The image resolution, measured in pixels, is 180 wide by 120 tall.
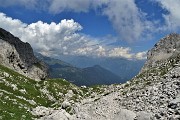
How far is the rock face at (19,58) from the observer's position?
478ft

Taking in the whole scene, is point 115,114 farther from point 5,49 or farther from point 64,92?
point 5,49

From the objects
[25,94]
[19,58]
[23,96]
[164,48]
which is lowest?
[23,96]

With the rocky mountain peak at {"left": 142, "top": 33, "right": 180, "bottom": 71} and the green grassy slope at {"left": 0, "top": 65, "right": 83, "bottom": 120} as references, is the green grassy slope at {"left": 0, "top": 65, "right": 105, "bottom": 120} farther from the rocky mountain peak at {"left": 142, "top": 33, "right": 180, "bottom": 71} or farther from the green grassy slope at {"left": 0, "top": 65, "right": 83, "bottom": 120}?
the rocky mountain peak at {"left": 142, "top": 33, "right": 180, "bottom": 71}

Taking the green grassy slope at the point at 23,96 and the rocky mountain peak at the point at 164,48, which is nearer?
the green grassy slope at the point at 23,96

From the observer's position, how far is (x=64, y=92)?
119m

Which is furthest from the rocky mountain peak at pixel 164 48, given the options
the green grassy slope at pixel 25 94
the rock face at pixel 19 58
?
the green grassy slope at pixel 25 94

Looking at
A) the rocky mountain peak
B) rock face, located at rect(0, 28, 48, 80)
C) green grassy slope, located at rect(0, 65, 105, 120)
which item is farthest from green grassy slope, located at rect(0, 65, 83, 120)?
the rocky mountain peak

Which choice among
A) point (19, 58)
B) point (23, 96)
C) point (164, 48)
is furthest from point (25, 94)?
point (164, 48)

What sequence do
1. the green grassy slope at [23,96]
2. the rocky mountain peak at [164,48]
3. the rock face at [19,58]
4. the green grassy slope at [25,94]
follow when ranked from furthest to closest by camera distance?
1. the rocky mountain peak at [164,48]
2. the rock face at [19,58]
3. the green grassy slope at [25,94]
4. the green grassy slope at [23,96]

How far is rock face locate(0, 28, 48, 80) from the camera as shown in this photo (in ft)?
478

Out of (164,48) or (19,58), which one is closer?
(19,58)

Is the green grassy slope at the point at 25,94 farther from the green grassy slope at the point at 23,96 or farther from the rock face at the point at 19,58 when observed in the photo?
the rock face at the point at 19,58

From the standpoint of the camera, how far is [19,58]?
156750 millimetres

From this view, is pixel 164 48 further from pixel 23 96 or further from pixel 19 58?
pixel 23 96
